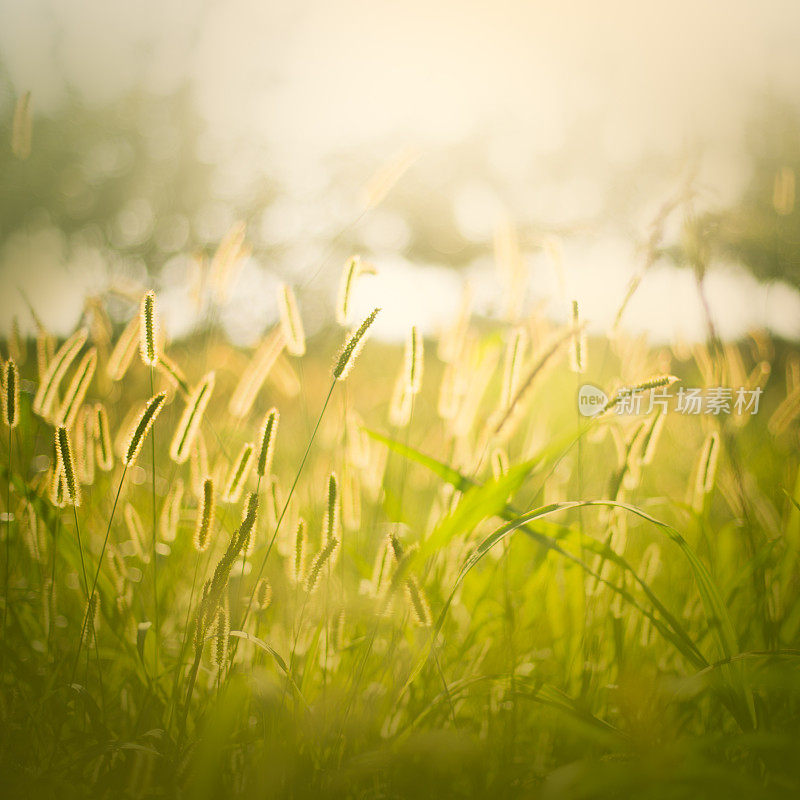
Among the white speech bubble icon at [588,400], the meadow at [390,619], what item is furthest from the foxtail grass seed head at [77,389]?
the white speech bubble icon at [588,400]

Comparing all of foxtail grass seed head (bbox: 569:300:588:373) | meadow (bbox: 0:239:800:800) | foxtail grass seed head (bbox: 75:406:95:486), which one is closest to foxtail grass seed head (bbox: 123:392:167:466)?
meadow (bbox: 0:239:800:800)

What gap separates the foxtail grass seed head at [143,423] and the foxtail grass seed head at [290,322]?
139mm

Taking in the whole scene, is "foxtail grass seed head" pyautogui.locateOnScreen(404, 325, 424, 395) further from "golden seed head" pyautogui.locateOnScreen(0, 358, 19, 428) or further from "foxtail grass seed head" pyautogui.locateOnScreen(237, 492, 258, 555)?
"golden seed head" pyautogui.locateOnScreen(0, 358, 19, 428)

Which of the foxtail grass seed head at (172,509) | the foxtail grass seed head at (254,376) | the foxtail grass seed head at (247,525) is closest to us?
the foxtail grass seed head at (247,525)

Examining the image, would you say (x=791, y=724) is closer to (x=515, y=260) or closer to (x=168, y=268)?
(x=515, y=260)

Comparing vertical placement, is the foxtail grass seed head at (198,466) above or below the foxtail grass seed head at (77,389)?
below

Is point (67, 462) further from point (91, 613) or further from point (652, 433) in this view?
point (652, 433)

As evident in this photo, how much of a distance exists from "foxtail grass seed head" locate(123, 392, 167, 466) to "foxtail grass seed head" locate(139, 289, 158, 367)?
0.06m

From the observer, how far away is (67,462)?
1.56 feet

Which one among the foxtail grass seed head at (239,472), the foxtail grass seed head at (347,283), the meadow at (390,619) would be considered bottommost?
the meadow at (390,619)

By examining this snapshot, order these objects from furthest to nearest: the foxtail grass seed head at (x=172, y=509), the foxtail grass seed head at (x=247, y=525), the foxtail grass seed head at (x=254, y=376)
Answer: the foxtail grass seed head at (x=172, y=509)
the foxtail grass seed head at (x=254, y=376)
the foxtail grass seed head at (x=247, y=525)

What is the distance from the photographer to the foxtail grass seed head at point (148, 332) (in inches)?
19.5

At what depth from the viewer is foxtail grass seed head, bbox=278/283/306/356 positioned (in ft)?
1.82

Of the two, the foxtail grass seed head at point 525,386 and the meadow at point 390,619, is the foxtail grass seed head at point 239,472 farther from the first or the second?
the foxtail grass seed head at point 525,386
